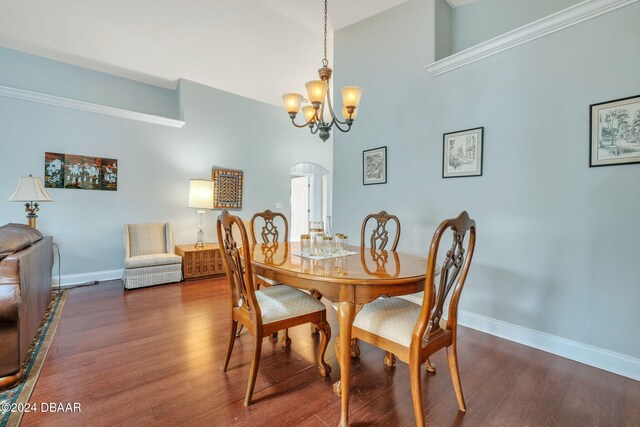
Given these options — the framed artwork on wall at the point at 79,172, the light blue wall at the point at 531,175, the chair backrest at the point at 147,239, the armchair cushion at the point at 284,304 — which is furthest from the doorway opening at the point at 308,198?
the armchair cushion at the point at 284,304

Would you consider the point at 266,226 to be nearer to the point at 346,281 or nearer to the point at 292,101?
the point at 292,101

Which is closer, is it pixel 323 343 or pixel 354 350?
pixel 323 343

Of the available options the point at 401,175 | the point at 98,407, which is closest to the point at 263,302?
the point at 98,407

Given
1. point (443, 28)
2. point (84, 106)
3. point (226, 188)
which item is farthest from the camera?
point (226, 188)

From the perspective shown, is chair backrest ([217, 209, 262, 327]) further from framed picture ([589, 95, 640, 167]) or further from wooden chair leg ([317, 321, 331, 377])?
framed picture ([589, 95, 640, 167])

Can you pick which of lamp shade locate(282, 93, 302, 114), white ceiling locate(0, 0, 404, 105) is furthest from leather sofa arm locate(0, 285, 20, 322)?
white ceiling locate(0, 0, 404, 105)

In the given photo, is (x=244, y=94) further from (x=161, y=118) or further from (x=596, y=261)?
(x=596, y=261)

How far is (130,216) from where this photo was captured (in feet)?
13.9

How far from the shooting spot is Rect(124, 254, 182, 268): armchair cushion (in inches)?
143

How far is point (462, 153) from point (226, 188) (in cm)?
380

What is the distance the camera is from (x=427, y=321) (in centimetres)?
132

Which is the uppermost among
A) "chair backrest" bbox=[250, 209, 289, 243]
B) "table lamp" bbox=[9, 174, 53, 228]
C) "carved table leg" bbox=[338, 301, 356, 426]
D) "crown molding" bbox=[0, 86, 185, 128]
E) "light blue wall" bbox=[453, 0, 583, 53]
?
"light blue wall" bbox=[453, 0, 583, 53]

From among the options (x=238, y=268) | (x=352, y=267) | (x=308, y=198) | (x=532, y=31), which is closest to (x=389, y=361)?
(x=352, y=267)

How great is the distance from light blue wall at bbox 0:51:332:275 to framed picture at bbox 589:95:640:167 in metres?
4.64
